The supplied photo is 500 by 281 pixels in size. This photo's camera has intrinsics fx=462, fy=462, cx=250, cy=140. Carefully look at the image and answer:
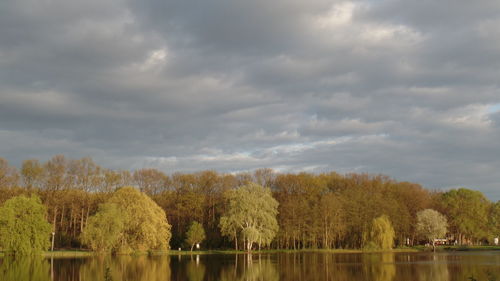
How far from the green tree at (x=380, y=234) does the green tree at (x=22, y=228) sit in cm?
5277

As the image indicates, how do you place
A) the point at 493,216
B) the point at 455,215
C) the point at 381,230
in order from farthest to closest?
the point at 493,216 → the point at 455,215 → the point at 381,230

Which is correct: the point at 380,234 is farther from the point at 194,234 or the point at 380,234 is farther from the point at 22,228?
the point at 22,228

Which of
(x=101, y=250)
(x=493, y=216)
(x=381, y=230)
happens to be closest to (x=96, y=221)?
(x=101, y=250)

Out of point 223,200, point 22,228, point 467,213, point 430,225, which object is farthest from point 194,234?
point 467,213

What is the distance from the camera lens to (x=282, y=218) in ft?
285

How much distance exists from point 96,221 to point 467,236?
289 ft

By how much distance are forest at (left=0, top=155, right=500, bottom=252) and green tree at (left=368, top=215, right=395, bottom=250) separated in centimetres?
178

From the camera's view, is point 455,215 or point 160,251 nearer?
point 160,251

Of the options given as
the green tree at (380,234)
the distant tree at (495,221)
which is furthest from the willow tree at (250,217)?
the distant tree at (495,221)

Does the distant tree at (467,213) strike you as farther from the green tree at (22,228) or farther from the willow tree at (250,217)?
the green tree at (22,228)

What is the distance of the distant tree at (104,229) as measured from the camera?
A: 69000 millimetres

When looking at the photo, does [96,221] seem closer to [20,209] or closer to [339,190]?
[20,209]

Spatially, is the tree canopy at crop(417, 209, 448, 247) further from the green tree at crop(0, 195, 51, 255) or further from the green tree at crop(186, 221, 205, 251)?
the green tree at crop(0, 195, 51, 255)

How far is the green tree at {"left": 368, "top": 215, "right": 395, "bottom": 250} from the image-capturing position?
265 ft
